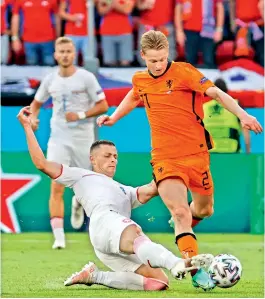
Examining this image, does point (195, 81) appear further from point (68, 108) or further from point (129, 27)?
point (129, 27)

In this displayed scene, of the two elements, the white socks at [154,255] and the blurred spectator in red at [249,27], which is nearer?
the white socks at [154,255]

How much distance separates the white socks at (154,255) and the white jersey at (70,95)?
5648 millimetres

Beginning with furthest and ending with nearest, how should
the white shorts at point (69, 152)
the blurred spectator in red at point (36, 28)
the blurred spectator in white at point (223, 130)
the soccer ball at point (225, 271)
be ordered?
the blurred spectator in red at point (36, 28), the blurred spectator in white at point (223, 130), the white shorts at point (69, 152), the soccer ball at point (225, 271)

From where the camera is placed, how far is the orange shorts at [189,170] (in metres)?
10.4

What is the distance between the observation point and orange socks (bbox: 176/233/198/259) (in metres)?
9.97

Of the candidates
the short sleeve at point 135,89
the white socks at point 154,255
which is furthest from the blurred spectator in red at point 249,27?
the white socks at point 154,255

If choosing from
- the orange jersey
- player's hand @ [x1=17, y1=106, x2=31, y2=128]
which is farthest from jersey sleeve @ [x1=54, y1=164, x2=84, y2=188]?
the orange jersey

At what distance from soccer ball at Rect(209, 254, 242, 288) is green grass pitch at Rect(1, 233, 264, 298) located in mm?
252

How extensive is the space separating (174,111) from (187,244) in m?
1.24

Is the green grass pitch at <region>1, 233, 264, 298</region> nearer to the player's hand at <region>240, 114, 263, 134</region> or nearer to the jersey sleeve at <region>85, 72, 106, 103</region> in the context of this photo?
the player's hand at <region>240, 114, 263, 134</region>

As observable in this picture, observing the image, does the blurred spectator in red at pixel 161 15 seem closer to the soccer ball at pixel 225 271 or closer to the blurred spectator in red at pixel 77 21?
the blurred spectator in red at pixel 77 21

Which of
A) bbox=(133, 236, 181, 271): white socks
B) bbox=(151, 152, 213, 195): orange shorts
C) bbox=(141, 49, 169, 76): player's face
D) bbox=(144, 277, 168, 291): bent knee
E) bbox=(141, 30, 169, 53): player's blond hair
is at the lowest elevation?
bbox=(144, 277, 168, 291): bent knee

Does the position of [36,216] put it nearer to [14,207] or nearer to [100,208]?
[14,207]

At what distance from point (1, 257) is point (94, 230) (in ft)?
11.7
